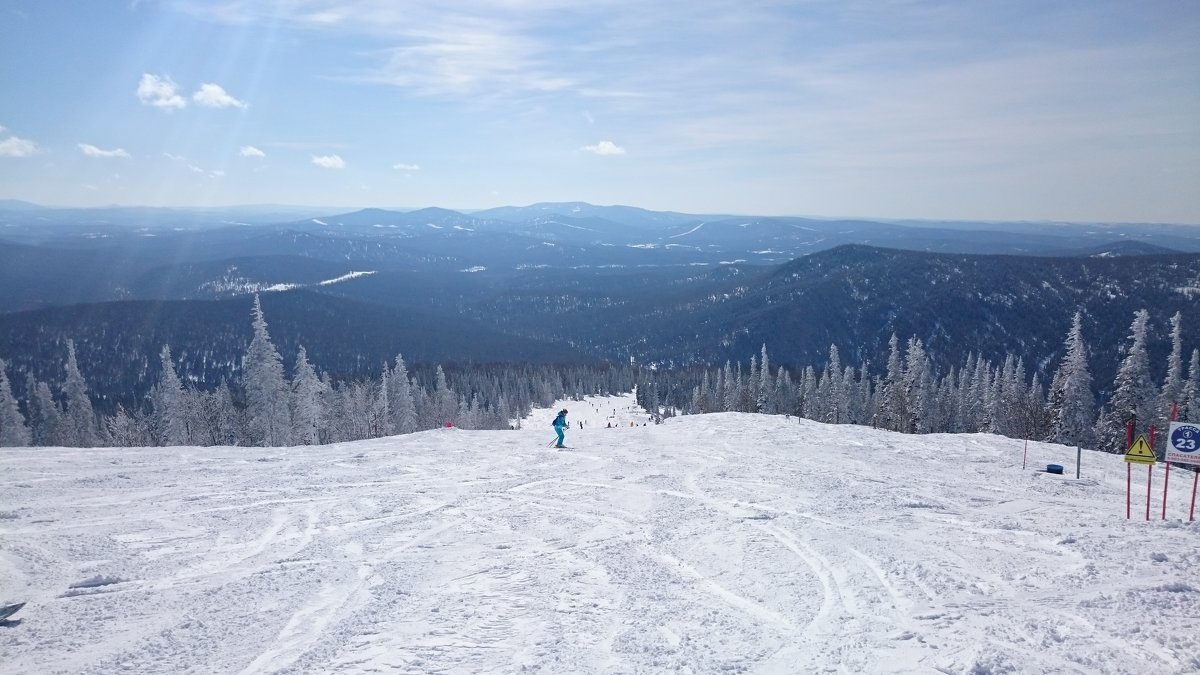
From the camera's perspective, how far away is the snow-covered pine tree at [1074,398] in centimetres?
4172

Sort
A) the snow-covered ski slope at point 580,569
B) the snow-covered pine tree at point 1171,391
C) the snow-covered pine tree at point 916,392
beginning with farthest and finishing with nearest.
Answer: the snow-covered pine tree at point 916,392, the snow-covered pine tree at point 1171,391, the snow-covered ski slope at point 580,569

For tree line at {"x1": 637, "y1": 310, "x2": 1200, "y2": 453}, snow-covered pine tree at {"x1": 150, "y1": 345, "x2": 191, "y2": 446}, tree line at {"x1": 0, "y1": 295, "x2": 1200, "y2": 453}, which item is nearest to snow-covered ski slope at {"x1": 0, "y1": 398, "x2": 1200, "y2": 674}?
tree line at {"x1": 0, "y1": 295, "x2": 1200, "y2": 453}

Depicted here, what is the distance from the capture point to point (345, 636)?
7570 mm

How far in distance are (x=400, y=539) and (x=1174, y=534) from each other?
1460 centimetres

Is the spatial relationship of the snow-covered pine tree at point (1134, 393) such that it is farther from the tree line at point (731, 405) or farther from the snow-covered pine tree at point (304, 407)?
the snow-covered pine tree at point (304, 407)

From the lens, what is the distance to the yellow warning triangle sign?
12602 millimetres

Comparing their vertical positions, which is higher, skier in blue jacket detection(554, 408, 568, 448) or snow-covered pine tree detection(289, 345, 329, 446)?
skier in blue jacket detection(554, 408, 568, 448)

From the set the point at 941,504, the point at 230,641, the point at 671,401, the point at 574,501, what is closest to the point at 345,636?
the point at 230,641

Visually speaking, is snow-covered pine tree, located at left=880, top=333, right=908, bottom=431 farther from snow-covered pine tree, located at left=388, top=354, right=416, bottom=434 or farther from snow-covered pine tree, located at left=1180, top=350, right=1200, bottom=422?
snow-covered pine tree, located at left=388, top=354, right=416, bottom=434

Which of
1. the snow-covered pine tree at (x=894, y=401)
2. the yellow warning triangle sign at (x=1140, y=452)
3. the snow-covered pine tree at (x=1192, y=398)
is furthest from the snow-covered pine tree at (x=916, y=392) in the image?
the yellow warning triangle sign at (x=1140, y=452)

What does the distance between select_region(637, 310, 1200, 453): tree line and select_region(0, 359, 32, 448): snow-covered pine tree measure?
2481 inches

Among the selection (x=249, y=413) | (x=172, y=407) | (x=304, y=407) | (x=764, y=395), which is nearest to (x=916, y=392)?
(x=764, y=395)

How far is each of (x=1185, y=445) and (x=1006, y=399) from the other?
163ft

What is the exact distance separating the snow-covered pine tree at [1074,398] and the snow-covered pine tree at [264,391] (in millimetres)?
53688
